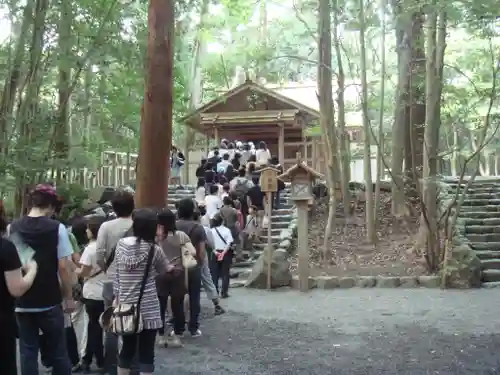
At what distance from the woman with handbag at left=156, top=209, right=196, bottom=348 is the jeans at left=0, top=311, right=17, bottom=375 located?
2124 mm

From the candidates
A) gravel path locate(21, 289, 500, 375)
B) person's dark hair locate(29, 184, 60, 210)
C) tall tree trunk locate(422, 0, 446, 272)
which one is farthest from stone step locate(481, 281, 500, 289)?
Answer: person's dark hair locate(29, 184, 60, 210)

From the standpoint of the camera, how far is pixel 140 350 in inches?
158

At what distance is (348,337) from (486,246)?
698 cm

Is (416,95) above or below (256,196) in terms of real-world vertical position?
above

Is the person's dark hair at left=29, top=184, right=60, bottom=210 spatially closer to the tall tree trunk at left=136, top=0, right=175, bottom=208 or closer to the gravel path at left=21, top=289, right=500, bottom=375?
the gravel path at left=21, top=289, right=500, bottom=375

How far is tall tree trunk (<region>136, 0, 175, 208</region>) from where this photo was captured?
23.0 feet

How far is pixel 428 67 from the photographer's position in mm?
11375

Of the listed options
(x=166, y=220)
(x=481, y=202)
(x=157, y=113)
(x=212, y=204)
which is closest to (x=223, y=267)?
(x=212, y=204)

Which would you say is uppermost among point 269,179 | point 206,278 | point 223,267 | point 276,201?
point 269,179

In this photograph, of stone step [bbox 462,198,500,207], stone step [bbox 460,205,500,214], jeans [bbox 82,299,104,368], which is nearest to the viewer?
jeans [bbox 82,299,104,368]

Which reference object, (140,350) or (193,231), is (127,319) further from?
(193,231)

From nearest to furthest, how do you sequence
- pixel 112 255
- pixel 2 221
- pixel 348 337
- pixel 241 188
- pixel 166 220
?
1. pixel 2 221
2. pixel 112 255
3. pixel 166 220
4. pixel 348 337
5. pixel 241 188

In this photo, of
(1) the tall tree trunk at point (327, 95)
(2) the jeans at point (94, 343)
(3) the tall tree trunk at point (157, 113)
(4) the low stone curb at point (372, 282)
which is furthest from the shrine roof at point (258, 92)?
(2) the jeans at point (94, 343)

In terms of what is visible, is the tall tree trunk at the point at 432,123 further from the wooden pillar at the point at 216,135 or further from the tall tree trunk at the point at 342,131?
the wooden pillar at the point at 216,135
